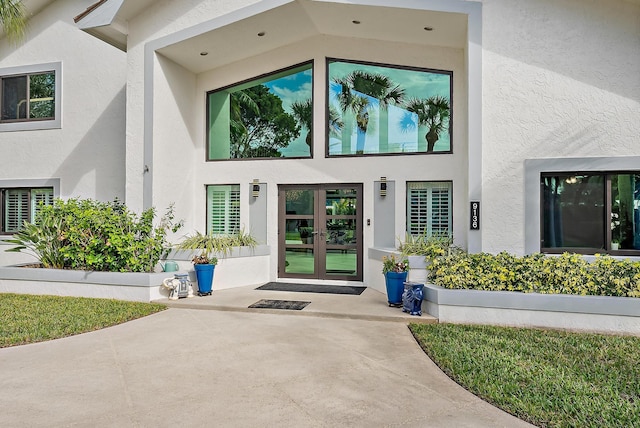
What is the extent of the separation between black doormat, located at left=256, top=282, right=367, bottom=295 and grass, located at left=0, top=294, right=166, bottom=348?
2.76 metres

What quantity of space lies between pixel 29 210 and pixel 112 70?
15.4ft

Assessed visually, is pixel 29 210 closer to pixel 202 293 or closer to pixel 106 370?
pixel 202 293

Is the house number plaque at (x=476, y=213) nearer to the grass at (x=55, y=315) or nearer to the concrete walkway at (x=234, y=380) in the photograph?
the concrete walkway at (x=234, y=380)

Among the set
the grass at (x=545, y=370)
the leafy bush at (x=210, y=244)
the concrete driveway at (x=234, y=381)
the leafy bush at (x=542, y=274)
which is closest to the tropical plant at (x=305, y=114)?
the leafy bush at (x=210, y=244)

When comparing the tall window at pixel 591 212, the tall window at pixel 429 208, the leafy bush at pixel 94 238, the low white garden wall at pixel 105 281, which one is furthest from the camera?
the tall window at pixel 429 208

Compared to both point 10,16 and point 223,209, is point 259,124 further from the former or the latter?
point 10,16

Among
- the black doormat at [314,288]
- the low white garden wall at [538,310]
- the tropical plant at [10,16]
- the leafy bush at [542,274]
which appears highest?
the tropical plant at [10,16]

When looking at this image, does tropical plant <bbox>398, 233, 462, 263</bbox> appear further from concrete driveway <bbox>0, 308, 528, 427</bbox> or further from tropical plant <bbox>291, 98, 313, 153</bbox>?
tropical plant <bbox>291, 98, 313, 153</bbox>

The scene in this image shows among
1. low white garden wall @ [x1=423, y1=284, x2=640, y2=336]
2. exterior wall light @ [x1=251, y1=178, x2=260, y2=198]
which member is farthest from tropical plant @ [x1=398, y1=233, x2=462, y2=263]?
exterior wall light @ [x1=251, y1=178, x2=260, y2=198]

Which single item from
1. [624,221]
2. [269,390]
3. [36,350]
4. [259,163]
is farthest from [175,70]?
[624,221]

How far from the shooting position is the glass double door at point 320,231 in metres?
10.5

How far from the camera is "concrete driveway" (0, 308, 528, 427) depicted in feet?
12.3

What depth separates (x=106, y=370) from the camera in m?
4.84

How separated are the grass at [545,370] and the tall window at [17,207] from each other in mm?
11282
